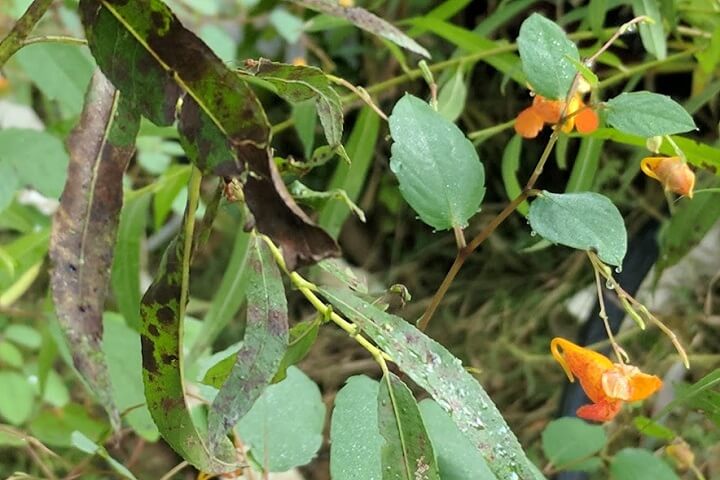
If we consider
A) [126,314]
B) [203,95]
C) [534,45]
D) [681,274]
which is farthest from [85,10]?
[681,274]

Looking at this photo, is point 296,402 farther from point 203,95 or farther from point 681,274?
point 681,274


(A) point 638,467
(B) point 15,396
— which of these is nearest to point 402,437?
(A) point 638,467

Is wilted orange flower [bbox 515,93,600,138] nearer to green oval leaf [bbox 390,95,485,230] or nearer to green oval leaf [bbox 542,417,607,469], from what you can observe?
green oval leaf [bbox 390,95,485,230]

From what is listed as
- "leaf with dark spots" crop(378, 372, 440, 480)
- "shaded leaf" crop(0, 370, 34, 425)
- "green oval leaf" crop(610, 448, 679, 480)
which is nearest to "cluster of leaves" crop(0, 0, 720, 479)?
"leaf with dark spots" crop(378, 372, 440, 480)

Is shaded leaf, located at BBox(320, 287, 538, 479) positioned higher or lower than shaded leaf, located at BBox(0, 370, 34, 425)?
higher

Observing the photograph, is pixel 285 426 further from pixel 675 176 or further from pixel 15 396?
pixel 15 396
